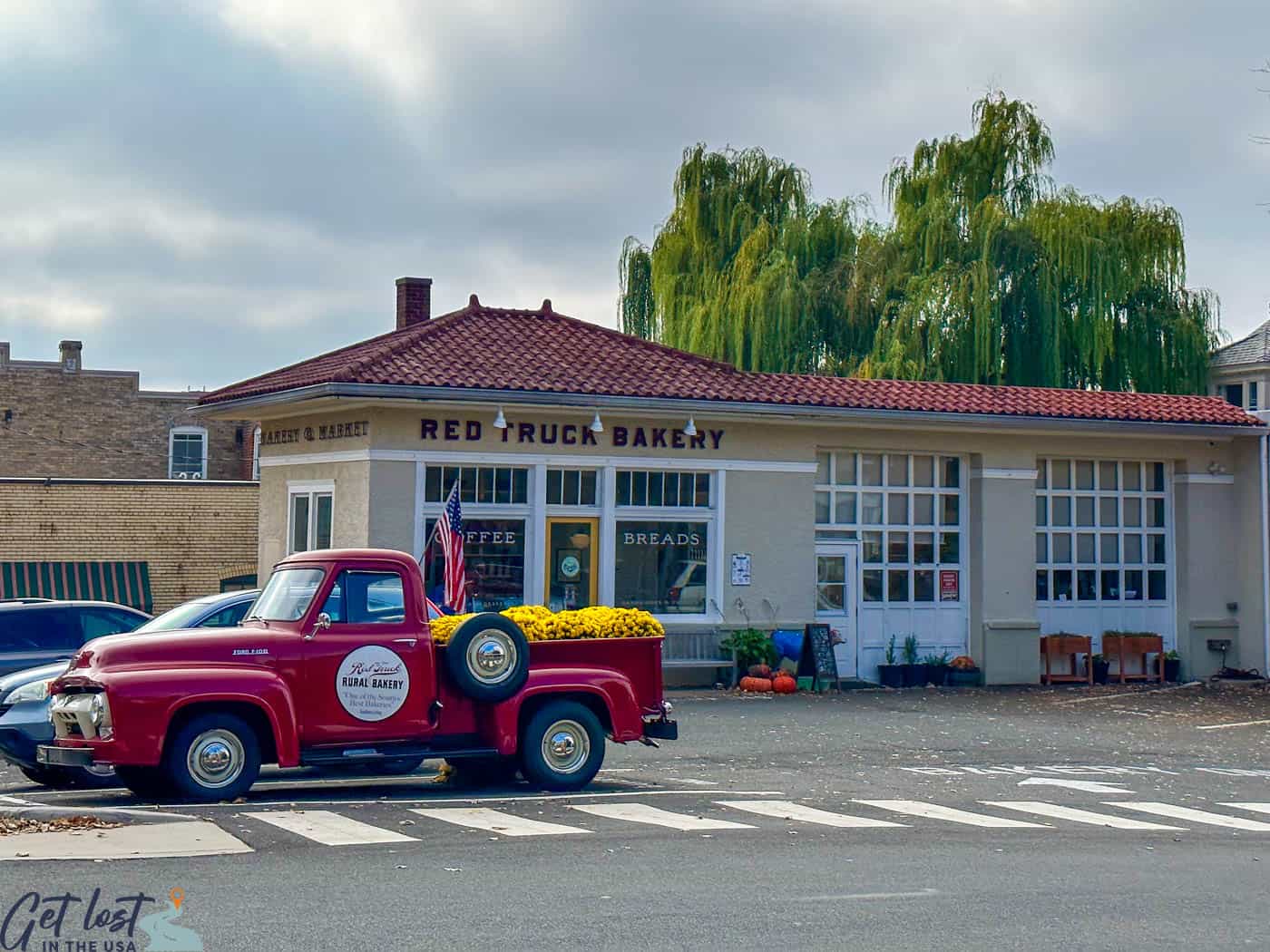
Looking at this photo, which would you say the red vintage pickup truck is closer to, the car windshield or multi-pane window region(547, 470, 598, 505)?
the car windshield

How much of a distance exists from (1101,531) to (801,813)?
16.6 meters

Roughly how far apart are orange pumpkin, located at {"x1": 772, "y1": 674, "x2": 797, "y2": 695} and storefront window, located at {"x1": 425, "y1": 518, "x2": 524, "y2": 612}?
12.5 feet

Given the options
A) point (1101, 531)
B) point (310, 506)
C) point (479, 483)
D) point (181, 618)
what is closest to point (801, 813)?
point (181, 618)

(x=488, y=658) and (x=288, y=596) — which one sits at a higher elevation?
(x=288, y=596)

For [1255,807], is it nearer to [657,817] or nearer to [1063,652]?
[657,817]

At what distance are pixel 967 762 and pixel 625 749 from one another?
3.51m

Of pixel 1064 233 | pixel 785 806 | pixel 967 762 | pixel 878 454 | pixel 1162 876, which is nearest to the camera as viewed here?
pixel 1162 876

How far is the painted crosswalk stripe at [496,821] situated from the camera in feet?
36.7

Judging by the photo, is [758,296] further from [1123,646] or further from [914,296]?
[1123,646]

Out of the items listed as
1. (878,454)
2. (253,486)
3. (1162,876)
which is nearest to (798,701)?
(878,454)

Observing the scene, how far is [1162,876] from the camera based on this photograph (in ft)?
33.0

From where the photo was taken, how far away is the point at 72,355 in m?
49.2

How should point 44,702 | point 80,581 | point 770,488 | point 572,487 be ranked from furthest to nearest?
point 80,581 < point 770,488 < point 572,487 < point 44,702

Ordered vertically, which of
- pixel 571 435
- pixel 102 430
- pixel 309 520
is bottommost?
pixel 309 520
